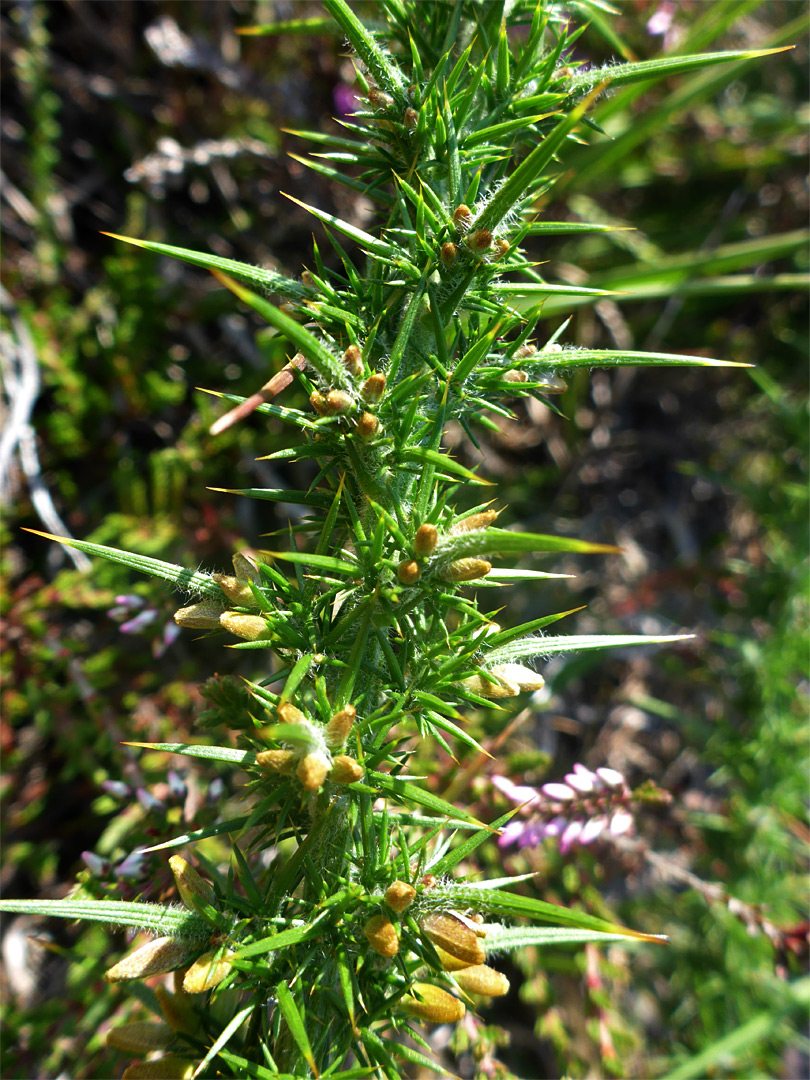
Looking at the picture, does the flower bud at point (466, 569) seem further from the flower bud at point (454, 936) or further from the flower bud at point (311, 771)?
the flower bud at point (454, 936)

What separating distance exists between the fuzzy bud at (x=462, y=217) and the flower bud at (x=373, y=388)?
0.70 feet

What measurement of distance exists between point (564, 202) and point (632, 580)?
145cm

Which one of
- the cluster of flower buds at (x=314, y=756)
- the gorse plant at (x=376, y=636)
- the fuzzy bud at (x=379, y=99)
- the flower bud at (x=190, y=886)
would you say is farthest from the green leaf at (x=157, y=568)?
the fuzzy bud at (x=379, y=99)

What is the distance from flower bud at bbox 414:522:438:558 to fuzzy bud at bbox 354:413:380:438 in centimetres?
14

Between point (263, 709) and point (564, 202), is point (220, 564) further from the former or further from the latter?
point (564, 202)

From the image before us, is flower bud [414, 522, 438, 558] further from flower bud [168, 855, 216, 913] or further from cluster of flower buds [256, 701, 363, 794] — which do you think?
flower bud [168, 855, 216, 913]

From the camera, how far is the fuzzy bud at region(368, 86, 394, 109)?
35.0 inches

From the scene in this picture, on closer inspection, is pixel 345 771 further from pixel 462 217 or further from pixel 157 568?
pixel 462 217

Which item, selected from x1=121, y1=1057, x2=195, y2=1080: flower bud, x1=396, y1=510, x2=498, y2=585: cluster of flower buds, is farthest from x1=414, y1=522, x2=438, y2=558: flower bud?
x1=121, y1=1057, x2=195, y2=1080: flower bud

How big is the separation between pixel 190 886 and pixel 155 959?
8 centimetres

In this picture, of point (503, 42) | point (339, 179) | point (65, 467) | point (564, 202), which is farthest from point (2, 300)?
point (564, 202)

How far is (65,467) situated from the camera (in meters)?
2.09

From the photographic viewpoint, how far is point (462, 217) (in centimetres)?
81

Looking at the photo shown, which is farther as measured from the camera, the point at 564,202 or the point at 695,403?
the point at 695,403
